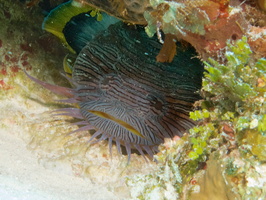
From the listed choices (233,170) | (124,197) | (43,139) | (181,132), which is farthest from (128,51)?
(233,170)

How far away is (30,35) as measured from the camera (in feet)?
17.4

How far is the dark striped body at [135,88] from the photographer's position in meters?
3.92

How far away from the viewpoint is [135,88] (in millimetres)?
4121

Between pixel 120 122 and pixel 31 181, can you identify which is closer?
pixel 31 181

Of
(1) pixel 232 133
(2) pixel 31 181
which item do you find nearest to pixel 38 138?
(2) pixel 31 181

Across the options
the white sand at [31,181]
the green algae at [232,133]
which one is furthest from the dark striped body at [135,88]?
the green algae at [232,133]

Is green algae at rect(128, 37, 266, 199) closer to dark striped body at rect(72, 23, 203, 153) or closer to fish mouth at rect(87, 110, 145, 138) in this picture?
fish mouth at rect(87, 110, 145, 138)

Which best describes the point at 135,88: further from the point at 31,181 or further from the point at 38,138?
the point at 31,181

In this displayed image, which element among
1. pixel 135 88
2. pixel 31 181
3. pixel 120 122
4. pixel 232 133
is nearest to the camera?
pixel 232 133

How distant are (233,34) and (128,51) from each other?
2.20 metres

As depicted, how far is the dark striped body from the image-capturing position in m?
3.92

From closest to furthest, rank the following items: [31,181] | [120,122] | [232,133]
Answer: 1. [232,133]
2. [31,181]
3. [120,122]

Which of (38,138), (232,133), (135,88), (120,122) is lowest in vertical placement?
(232,133)

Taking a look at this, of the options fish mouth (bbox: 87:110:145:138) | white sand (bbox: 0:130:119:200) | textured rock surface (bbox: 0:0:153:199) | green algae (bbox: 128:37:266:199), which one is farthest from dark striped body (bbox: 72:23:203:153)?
green algae (bbox: 128:37:266:199)
